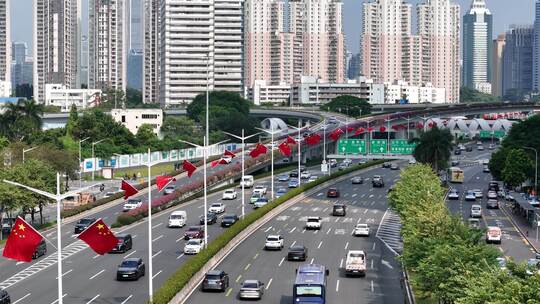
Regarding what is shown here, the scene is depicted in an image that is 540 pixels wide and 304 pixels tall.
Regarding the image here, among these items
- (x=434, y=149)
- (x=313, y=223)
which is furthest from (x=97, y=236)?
(x=434, y=149)

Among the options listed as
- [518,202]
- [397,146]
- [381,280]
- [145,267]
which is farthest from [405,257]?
[397,146]

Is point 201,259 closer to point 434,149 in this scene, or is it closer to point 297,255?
point 297,255

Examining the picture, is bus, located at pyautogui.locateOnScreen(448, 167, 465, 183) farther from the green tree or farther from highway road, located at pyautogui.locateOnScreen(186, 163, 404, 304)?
highway road, located at pyautogui.locateOnScreen(186, 163, 404, 304)

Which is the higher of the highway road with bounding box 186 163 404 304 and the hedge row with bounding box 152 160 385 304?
the hedge row with bounding box 152 160 385 304

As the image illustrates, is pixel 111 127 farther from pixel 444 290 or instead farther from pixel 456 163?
pixel 444 290

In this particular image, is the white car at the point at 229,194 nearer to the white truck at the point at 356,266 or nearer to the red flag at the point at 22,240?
the white truck at the point at 356,266

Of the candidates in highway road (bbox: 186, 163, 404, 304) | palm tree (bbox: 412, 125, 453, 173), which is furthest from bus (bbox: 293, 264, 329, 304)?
palm tree (bbox: 412, 125, 453, 173)
